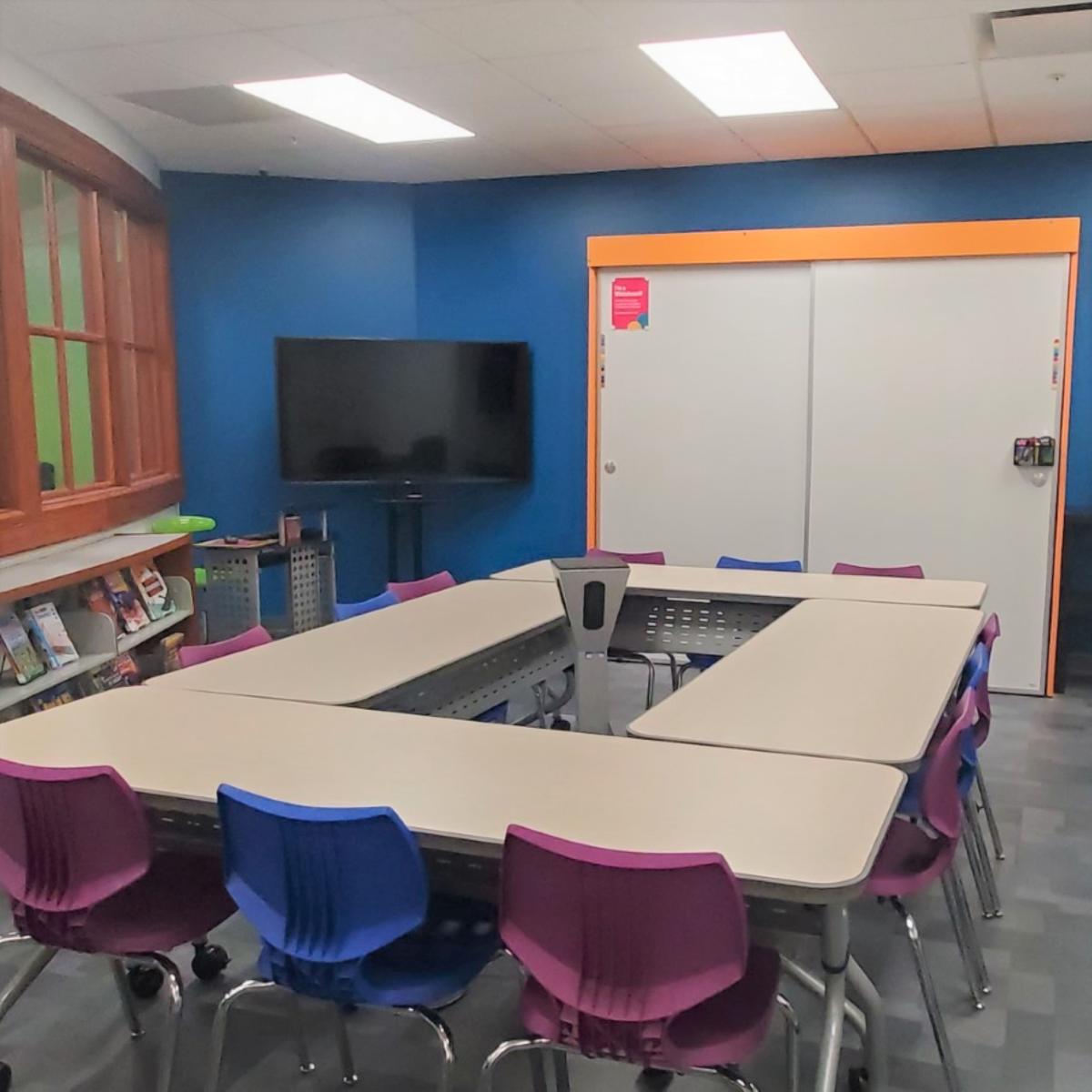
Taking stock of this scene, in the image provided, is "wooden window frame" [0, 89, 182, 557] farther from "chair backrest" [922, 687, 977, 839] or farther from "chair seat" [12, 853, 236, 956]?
"chair backrest" [922, 687, 977, 839]

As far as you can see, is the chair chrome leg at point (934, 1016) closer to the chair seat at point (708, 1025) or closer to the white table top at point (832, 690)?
the white table top at point (832, 690)

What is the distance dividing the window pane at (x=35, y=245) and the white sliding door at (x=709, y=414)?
277cm

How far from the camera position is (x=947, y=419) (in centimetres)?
557

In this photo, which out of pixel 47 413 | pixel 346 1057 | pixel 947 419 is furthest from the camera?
pixel 947 419

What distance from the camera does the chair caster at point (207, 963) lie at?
2.79 metres

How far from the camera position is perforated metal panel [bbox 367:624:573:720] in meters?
2.80

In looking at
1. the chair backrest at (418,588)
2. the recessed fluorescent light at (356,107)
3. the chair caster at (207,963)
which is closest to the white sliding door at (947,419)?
the recessed fluorescent light at (356,107)

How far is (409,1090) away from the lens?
234 centimetres

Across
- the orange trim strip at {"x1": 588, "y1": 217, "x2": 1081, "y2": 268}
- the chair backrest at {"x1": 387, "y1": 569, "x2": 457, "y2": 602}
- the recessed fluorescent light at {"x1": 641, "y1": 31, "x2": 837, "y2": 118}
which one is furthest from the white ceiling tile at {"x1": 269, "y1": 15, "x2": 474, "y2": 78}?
the orange trim strip at {"x1": 588, "y1": 217, "x2": 1081, "y2": 268}

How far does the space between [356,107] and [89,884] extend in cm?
378

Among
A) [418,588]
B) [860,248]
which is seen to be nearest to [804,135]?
[860,248]

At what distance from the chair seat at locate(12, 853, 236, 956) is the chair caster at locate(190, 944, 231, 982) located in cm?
49

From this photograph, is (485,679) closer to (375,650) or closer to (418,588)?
(375,650)

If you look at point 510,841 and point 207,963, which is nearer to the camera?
point 510,841
